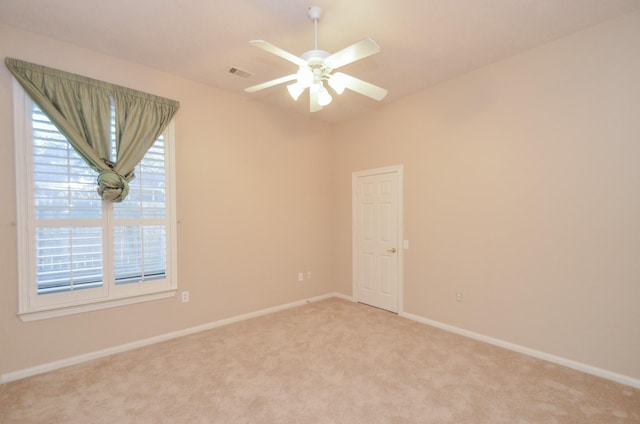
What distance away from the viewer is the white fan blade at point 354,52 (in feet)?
5.82

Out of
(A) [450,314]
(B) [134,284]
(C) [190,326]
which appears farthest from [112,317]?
(A) [450,314]

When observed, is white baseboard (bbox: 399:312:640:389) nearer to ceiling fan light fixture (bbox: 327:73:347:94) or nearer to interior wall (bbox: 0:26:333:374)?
interior wall (bbox: 0:26:333:374)

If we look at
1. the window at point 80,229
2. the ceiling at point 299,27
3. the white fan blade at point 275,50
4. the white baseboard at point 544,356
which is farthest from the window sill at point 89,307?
the white baseboard at point 544,356

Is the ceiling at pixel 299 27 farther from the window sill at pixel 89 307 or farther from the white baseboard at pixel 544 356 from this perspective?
the white baseboard at pixel 544 356

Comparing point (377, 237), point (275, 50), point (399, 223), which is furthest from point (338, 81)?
point (377, 237)

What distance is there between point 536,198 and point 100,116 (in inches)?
170

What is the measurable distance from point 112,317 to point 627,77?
514cm

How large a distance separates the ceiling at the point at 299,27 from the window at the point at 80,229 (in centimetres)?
75

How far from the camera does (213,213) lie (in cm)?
371

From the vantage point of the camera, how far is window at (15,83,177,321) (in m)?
2.58

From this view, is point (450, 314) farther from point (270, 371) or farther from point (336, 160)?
point (336, 160)

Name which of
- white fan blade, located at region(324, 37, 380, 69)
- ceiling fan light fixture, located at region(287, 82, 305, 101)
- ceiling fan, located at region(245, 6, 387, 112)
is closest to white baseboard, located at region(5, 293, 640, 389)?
ceiling fan, located at region(245, 6, 387, 112)

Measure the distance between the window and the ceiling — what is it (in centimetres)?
75

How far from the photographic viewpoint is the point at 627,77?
2.41m
